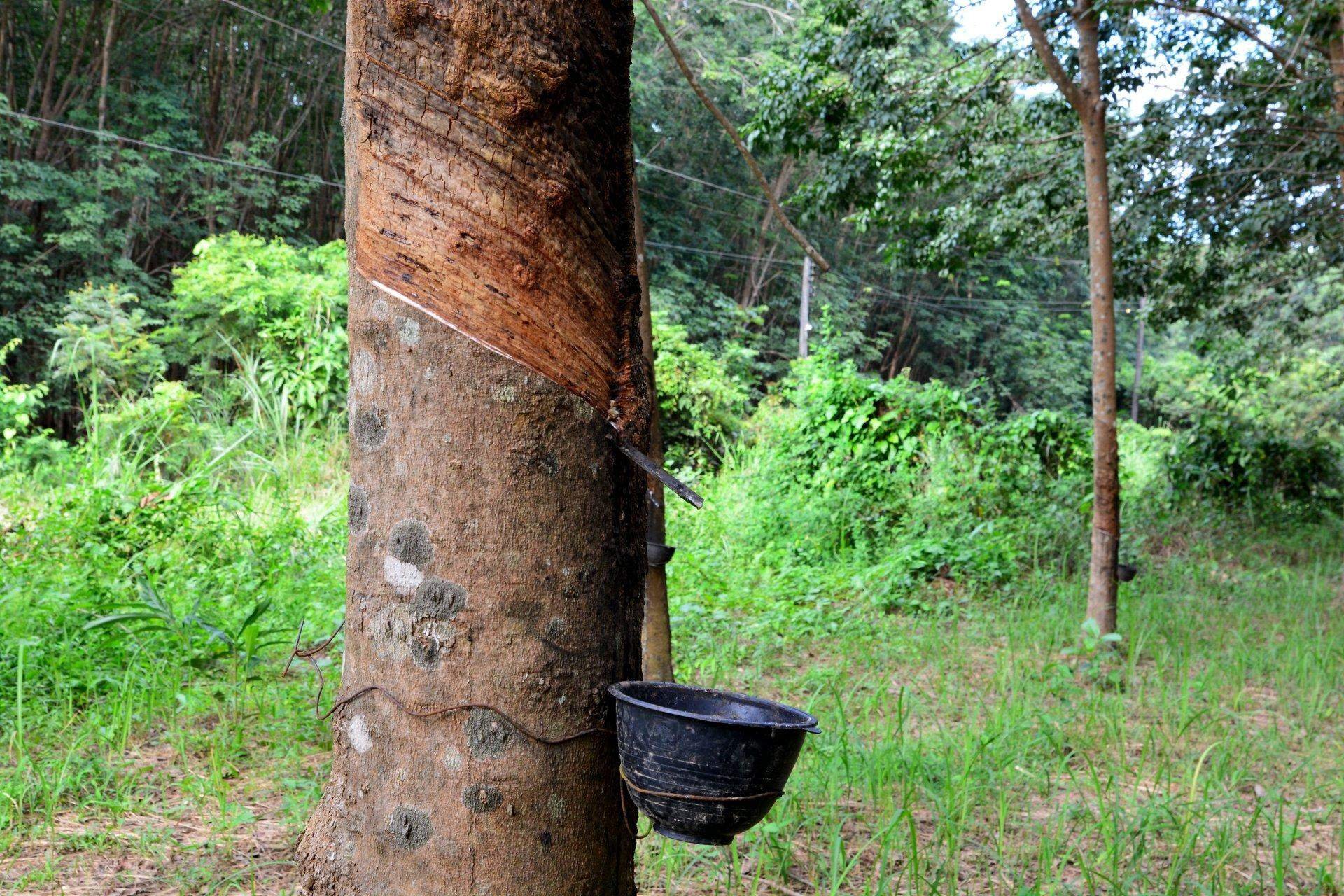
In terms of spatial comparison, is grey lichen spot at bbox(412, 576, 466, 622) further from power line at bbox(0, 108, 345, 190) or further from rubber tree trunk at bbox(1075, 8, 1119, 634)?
power line at bbox(0, 108, 345, 190)

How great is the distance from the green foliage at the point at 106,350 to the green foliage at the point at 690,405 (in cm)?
541

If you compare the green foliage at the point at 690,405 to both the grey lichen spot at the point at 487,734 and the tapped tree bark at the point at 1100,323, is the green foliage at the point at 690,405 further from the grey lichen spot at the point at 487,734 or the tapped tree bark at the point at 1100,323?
the grey lichen spot at the point at 487,734

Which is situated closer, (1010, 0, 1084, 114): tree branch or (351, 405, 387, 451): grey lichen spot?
(351, 405, 387, 451): grey lichen spot

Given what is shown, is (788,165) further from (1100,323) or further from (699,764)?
(699,764)

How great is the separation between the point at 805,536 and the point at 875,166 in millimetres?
3057

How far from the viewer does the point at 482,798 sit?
4.12 ft

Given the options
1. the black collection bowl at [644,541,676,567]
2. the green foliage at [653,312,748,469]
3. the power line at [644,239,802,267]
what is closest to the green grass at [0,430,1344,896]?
the black collection bowl at [644,541,676,567]

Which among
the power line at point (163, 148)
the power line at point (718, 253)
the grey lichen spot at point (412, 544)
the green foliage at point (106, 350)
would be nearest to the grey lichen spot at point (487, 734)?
the grey lichen spot at point (412, 544)

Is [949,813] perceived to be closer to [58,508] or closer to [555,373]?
[555,373]

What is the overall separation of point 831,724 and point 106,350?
330 inches

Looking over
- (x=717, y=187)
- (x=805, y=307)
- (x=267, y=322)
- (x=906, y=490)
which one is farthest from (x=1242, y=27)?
(x=717, y=187)

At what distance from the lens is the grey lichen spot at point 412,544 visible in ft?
4.20

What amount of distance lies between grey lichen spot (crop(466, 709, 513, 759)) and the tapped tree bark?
460cm

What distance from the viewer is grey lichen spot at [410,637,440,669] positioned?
4.20 feet
